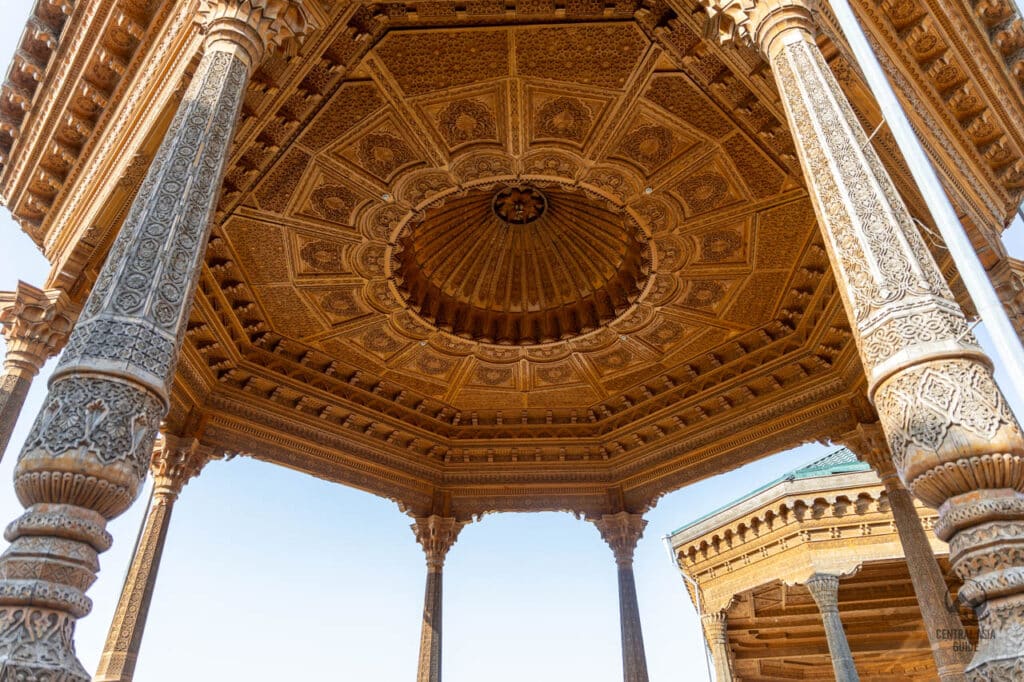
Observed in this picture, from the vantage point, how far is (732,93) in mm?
6848

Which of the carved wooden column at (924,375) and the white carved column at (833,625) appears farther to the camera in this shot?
the white carved column at (833,625)

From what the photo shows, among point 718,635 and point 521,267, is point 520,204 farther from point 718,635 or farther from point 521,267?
point 718,635

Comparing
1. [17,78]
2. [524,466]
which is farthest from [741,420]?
[17,78]

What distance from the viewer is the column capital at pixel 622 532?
422 inches

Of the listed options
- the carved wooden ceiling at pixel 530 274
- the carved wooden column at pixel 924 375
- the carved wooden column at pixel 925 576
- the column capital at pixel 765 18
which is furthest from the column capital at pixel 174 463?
the carved wooden column at pixel 925 576

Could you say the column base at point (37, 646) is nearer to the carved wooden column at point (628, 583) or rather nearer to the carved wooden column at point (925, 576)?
the carved wooden column at point (925, 576)

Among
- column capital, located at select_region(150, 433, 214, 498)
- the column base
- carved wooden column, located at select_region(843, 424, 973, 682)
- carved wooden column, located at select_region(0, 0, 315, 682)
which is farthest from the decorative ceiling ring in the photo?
the column base

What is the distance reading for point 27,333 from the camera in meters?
6.43

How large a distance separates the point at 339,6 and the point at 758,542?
11.6 m

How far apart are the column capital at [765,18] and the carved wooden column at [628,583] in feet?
24.9

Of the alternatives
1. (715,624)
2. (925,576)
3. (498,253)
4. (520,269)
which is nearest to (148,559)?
(498,253)

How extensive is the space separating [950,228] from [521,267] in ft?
25.3

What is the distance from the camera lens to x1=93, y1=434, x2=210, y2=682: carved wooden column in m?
7.27

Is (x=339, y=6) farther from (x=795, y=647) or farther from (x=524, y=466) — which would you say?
(x=795, y=647)
